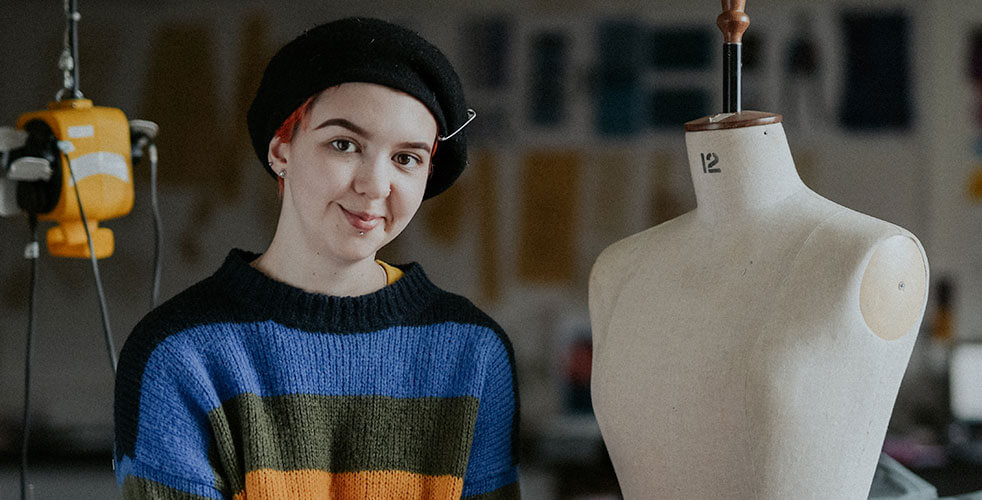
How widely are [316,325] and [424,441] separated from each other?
8.4 inches

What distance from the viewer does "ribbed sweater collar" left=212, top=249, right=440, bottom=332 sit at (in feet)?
3.84

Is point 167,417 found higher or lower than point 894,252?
lower

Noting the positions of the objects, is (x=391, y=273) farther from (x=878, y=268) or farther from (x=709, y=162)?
(x=878, y=268)

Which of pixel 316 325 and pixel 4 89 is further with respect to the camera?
pixel 4 89

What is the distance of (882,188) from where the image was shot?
3.14 m

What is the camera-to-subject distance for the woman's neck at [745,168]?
3.61 feet

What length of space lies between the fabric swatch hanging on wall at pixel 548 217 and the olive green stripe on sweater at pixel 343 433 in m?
2.03

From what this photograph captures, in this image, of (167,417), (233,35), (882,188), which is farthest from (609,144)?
(167,417)

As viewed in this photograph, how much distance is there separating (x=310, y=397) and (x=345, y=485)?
128mm

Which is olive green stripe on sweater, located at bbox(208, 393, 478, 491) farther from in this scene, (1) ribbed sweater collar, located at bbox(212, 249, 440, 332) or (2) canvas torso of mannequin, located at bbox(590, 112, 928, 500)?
(2) canvas torso of mannequin, located at bbox(590, 112, 928, 500)

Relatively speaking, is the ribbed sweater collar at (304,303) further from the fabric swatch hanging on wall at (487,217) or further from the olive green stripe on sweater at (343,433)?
the fabric swatch hanging on wall at (487,217)

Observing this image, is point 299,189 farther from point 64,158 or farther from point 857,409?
point 857,409

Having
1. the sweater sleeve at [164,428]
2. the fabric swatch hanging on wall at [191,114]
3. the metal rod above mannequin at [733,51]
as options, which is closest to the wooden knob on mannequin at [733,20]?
the metal rod above mannequin at [733,51]

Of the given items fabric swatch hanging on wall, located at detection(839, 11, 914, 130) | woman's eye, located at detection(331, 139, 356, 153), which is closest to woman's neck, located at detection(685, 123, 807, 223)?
woman's eye, located at detection(331, 139, 356, 153)
